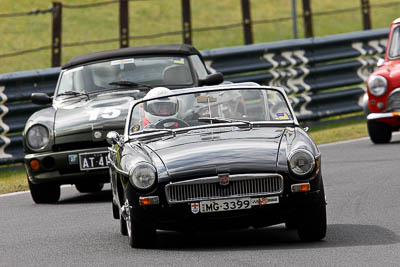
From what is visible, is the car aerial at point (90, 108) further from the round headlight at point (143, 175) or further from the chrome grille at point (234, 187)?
the chrome grille at point (234, 187)

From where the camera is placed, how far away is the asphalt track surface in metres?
6.88

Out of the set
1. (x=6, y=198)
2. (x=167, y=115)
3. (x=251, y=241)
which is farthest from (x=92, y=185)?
(x=251, y=241)

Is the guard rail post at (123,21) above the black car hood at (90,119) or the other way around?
above

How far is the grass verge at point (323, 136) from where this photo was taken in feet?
43.6

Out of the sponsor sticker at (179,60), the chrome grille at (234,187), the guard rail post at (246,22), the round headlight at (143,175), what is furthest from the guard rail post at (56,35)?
the chrome grille at (234,187)

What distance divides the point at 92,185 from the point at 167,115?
4366 mm

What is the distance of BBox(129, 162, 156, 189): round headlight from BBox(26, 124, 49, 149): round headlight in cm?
394

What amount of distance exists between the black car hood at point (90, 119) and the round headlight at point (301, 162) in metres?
3.86

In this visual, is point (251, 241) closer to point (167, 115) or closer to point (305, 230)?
point (305, 230)

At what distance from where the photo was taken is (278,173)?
725 cm

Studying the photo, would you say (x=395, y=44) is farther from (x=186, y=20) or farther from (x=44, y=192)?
(x=44, y=192)

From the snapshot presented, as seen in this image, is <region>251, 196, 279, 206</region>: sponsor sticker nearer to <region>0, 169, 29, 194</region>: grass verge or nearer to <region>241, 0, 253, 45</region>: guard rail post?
<region>0, 169, 29, 194</region>: grass verge

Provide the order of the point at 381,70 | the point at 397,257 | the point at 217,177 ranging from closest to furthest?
the point at 397,257, the point at 217,177, the point at 381,70

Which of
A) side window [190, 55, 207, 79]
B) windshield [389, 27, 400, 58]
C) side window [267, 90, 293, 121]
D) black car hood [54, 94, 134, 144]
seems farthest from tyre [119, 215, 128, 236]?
windshield [389, 27, 400, 58]
